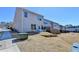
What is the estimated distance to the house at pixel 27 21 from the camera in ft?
10.1

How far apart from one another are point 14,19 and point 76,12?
3.51 feet

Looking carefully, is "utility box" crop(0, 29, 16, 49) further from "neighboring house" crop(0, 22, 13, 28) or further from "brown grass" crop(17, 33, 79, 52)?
"brown grass" crop(17, 33, 79, 52)

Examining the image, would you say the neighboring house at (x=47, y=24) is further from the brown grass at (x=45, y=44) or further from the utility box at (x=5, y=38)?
the utility box at (x=5, y=38)

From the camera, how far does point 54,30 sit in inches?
124

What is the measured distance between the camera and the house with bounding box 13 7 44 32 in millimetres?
3066

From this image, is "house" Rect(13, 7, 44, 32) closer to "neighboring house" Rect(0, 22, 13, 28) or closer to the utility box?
"neighboring house" Rect(0, 22, 13, 28)

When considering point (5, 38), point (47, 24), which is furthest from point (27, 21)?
point (5, 38)

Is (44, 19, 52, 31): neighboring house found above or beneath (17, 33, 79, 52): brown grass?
above

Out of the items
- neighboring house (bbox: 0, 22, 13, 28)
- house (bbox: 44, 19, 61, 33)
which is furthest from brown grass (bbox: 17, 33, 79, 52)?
neighboring house (bbox: 0, 22, 13, 28)

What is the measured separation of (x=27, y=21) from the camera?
10.2 ft

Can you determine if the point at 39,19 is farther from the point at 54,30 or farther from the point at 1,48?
the point at 1,48

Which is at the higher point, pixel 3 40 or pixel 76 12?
pixel 76 12

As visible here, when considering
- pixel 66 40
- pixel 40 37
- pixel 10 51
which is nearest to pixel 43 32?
pixel 40 37
